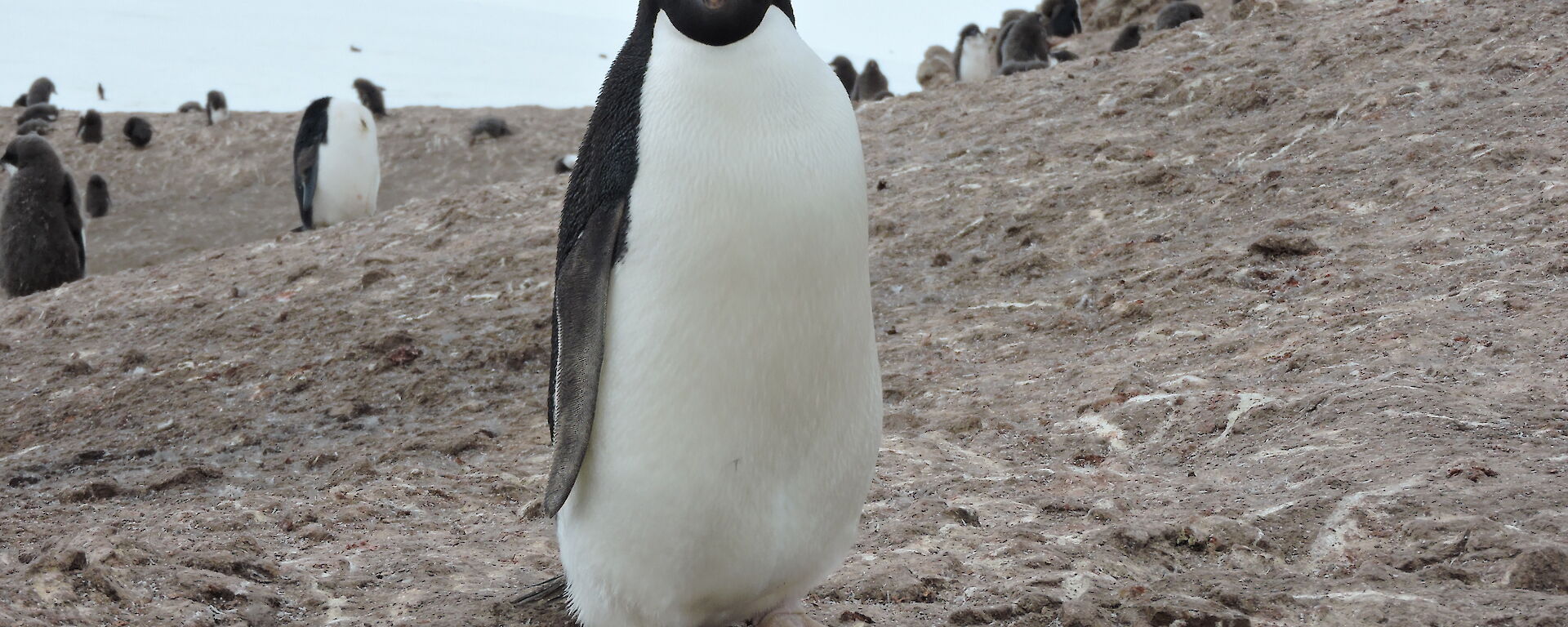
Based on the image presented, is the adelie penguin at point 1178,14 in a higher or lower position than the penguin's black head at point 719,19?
higher

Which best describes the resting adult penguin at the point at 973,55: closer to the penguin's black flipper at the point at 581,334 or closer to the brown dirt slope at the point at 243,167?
the brown dirt slope at the point at 243,167

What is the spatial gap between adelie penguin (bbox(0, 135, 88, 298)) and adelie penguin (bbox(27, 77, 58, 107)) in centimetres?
1165

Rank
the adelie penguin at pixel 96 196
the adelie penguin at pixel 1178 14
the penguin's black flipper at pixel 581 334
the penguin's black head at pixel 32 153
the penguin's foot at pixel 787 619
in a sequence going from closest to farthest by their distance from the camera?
the penguin's black flipper at pixel 581 334
the penguin's foot at pixel 787 619
the penguin's black head at pixel 32 153
the adelie penguin at pixel 1178 14
the adelie penguin at pixel 96 196

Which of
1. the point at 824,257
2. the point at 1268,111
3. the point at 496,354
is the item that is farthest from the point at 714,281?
the point at 1268,111

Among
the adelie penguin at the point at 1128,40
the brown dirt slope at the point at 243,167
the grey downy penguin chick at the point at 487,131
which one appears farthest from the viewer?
the grey downy penguin chick at the point at 487,131

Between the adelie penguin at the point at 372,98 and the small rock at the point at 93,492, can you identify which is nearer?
the small rock at the point at 93,492

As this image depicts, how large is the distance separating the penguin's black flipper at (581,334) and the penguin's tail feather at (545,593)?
499 millimetres

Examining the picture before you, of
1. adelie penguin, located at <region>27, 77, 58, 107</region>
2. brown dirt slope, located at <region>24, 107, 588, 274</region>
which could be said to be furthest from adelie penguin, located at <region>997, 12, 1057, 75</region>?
adelie penguin, located at <region>27, 77, 58, 107</region>

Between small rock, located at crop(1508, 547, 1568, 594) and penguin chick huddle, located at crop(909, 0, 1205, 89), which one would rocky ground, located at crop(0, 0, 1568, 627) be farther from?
penguin chick huddle, located at crop(909, 0, 1205, 89)

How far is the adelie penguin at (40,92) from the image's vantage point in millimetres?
20328

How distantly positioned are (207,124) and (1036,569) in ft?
59.9

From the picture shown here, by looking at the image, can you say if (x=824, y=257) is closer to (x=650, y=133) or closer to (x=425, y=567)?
(x=650, y=133)

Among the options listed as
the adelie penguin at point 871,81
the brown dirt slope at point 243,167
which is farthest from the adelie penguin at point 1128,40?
the brown dirt slope at point 243,167

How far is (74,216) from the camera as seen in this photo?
401 inches
